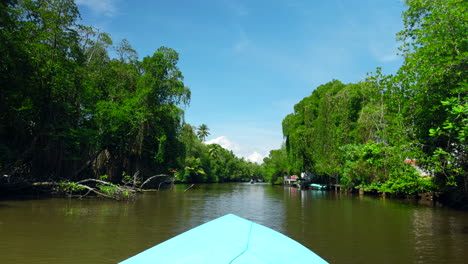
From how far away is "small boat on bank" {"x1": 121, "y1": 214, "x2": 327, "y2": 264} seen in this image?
167 centimetres

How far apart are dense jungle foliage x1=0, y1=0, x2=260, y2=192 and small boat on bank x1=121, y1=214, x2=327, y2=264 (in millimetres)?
21127

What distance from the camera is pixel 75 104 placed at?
93.1ft

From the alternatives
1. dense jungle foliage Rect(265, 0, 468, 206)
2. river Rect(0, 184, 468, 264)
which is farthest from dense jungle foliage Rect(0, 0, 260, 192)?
dense jungle foliage Rect(265, 0, 468, 206)

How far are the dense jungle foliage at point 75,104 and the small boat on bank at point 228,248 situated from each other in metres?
21.1

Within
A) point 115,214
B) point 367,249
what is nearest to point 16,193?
point 115,214

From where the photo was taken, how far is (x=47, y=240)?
32.6 ft

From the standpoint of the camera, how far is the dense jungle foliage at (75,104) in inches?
850

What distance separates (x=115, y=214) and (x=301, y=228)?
9283mm

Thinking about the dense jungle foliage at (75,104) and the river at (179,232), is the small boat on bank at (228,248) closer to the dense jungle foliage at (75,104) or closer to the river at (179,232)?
the river at (179,232)

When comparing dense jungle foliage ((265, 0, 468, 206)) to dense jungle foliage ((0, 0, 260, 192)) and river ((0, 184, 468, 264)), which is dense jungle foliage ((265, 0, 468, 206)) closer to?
river ((0, 184, 468, 264))

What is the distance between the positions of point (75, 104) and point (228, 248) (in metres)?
30.2

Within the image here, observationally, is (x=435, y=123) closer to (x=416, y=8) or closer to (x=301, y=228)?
(x=416, y=8)

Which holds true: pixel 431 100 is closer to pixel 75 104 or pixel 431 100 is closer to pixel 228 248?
pixel 228 248

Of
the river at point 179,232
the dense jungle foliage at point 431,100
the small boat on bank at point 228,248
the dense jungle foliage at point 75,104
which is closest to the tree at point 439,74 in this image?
the dense jungle foliage at point 431,100
